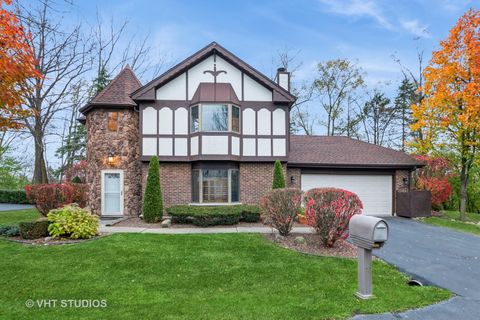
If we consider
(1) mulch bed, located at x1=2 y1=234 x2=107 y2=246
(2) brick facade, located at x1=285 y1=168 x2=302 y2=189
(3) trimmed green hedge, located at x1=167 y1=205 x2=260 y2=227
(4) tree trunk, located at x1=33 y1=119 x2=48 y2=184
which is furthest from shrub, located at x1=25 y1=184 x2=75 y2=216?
(4) tree trunk, located at x1=33 y1=119 x2=48 y2=184

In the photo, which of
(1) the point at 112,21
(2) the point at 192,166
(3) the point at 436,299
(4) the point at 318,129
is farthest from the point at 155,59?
(3) the point at 436,299

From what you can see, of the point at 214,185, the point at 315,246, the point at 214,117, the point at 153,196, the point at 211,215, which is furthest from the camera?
the point at 214,185

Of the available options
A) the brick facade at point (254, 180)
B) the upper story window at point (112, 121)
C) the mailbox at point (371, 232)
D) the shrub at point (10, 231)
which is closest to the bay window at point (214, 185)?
the brick facade at point (254, 180)

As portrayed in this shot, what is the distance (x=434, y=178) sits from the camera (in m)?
14.8

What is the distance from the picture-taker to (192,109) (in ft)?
43.2

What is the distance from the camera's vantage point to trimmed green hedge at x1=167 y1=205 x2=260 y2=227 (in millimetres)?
10797

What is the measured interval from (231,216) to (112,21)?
73.4 ft

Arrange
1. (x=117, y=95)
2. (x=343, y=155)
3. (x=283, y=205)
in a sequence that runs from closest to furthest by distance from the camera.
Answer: (x=283, y=205), (x=117, y=95), (x=343, y=155)

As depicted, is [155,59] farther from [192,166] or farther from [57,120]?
[192,166]

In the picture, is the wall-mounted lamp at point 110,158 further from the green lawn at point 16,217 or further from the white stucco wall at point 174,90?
the green lawn at point 16,217

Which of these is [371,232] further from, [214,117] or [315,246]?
[214,117]

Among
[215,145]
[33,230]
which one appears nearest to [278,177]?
[215,145]

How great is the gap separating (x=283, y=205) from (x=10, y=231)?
8158mm

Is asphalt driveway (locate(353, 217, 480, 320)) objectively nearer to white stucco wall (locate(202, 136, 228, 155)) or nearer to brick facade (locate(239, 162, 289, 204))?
brick facade (locate(239, 162, 289, 204))
